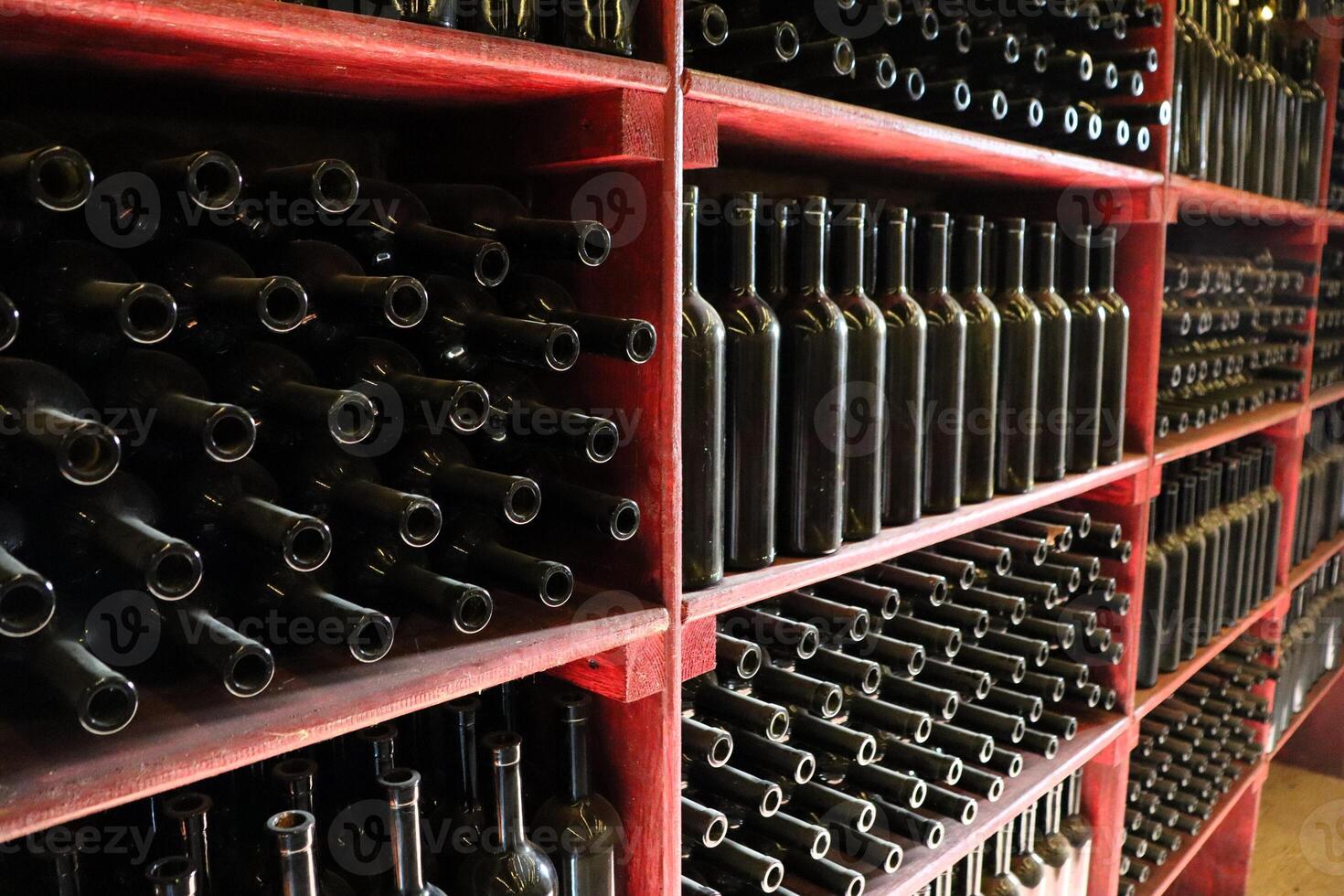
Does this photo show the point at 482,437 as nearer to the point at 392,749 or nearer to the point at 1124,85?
the point at 392,749

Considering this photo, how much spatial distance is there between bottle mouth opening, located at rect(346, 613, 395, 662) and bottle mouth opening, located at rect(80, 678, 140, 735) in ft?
0.44

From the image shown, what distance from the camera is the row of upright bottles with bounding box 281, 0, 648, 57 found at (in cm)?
74

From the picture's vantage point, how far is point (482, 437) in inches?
33.2

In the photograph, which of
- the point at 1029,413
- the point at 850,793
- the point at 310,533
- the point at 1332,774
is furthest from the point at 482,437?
the point at 1332,774

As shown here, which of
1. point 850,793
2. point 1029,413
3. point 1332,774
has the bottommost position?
point 1332,774

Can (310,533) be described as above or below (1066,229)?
below

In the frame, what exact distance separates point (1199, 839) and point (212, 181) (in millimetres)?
2416

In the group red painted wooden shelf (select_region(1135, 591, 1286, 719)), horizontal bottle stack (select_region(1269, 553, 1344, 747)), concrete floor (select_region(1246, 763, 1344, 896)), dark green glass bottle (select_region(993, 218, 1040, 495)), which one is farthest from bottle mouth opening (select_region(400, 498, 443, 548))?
concrete floor (select_region(1246, 763, 1344, 896))

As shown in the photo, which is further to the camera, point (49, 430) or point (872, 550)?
point (872, 550)

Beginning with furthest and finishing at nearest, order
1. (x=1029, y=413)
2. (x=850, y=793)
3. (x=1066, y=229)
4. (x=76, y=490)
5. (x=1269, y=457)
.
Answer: (x=1269, y=457) → (x=1066, y=229) → (x=1029, y=413) → (x=850, y=793) → (x=76, y=490)

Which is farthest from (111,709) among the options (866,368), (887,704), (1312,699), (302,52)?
(1312,699)

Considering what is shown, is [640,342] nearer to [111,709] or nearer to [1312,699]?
[111,709]

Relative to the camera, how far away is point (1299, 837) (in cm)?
302

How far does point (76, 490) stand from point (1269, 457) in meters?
2.60
